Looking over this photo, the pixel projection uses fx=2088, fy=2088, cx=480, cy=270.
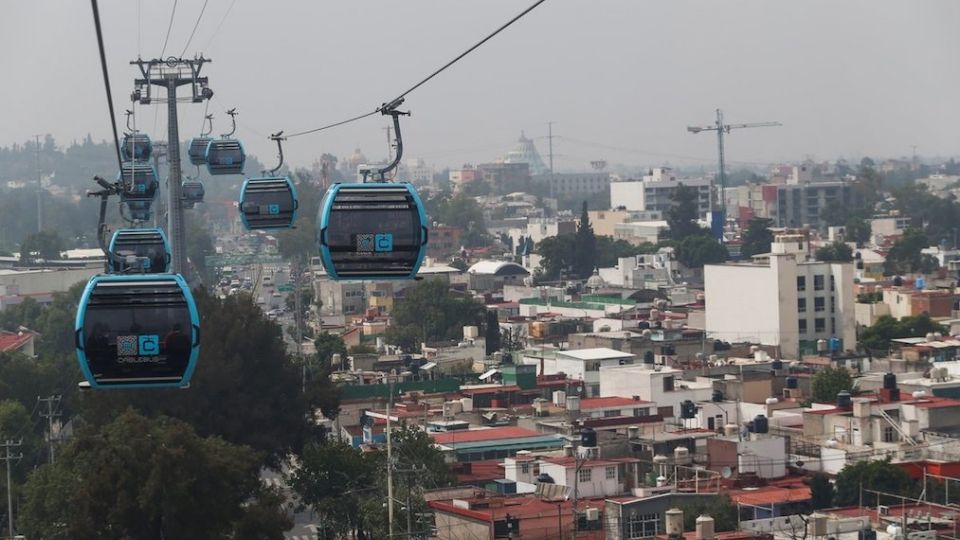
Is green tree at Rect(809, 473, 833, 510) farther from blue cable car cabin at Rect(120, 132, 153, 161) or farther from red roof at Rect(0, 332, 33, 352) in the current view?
red roof at Rect(0, 332, 33, 352)

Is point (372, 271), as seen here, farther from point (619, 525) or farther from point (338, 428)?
point (338, 428)

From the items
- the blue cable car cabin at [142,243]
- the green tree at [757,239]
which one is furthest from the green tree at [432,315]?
the blue cable car cabin at [142,243]

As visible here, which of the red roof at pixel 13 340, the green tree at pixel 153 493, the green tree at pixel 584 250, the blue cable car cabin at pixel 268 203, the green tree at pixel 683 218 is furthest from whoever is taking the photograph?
the green tree at pixel 683 218

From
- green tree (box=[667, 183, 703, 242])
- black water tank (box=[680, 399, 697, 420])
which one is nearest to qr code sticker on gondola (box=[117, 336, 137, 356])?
black water tank (box=[680, 399, 697, 420])

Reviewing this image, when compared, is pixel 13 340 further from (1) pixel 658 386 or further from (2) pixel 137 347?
(2) pixel 137 347

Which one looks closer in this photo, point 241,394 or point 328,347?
point 241,394

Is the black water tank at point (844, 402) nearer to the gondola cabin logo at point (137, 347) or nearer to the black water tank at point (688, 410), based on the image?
the black water tank at point (688, 410)

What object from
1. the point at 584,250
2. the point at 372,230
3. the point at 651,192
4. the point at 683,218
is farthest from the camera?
the point at 651,192

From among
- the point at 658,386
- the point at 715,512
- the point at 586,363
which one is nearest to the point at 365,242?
the point at 715,512
